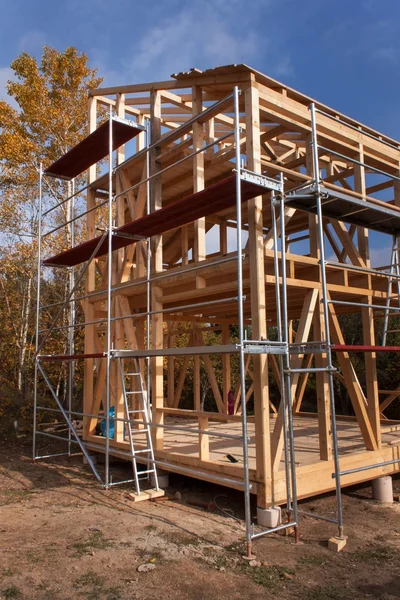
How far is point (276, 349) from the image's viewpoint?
585 cm

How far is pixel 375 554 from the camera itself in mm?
5203

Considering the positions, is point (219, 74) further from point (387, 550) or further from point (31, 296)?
point (31, 296)

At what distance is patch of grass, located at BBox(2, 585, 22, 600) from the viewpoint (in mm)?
4125

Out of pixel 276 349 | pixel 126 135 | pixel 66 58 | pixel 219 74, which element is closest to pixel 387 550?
pixel 276 349

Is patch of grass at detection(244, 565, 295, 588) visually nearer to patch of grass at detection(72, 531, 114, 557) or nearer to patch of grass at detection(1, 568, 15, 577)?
patch of grass at detection(72, 531, 114, 557)

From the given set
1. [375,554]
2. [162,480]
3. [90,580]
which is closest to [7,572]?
[90,580]

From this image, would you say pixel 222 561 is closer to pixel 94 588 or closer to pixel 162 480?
pixel 94 588

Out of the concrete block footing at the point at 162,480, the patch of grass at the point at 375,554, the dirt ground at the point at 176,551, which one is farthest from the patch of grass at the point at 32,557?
the patch of grass at the point at 375,554

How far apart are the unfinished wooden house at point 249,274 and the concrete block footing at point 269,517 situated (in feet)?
0.23

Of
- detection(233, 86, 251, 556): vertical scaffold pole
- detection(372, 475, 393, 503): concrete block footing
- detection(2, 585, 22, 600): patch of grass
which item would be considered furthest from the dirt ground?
detection(233, 86, 251, 556): vertical scaffold pole

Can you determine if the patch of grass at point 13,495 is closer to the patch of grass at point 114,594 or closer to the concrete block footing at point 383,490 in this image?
the patch of grass at point 114,594

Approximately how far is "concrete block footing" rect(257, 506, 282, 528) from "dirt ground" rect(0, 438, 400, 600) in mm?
172

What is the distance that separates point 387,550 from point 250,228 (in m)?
4.17

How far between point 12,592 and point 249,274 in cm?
440
